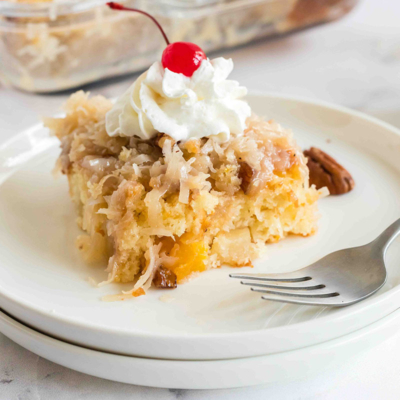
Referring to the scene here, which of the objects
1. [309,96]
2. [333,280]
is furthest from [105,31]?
[333,280]

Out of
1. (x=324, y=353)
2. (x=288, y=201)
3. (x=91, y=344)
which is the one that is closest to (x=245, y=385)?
(x=324, y=353)

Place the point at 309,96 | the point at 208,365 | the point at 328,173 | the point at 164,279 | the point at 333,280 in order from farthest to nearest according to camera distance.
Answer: the point at 309,96
the point at 328,173
the point at 164,279
the point at 333,280
the point at 208,365

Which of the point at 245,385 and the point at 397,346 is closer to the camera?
the point at 245,385

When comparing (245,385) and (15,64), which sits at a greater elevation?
(245,385)

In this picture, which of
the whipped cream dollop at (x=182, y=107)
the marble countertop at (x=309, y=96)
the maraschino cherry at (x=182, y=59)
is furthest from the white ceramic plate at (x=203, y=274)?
the maraschino cherry at (x=182, y=59)

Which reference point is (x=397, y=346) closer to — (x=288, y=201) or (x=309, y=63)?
(x=288, y=201)

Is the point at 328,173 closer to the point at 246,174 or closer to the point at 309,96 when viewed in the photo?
the point at 246,174
